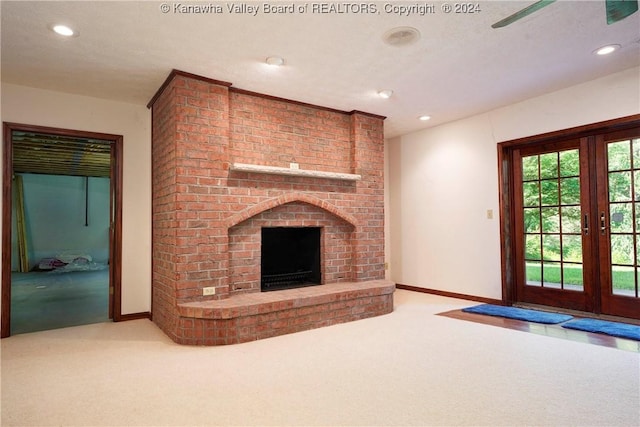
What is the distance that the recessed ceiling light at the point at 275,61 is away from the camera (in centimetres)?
309

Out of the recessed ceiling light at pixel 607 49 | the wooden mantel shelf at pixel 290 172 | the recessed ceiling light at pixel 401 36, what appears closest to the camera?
the recessed ceiling light at pixel 401 36

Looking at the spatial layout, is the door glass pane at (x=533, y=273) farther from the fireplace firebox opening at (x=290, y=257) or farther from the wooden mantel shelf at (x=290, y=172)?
the fireplace firebox opening at (x=290, y=257)

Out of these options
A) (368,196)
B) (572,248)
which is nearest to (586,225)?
(572,248)

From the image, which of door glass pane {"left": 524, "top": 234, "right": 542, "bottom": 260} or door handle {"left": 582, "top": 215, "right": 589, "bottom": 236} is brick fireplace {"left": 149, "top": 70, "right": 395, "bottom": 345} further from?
door handle {"left": 582, "top": 215, "right": 589, "bottom": 236}

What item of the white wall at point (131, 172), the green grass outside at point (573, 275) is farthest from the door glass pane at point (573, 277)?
the white wall at point (131, 172)

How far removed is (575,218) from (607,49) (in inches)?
69.7

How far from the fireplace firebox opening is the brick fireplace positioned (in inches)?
1.2

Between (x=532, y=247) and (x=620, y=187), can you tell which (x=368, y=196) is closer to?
(x=532, y=247)

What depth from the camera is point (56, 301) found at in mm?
4887

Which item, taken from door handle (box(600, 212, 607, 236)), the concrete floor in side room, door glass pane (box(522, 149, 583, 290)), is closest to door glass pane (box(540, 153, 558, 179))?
door glass pane (box(522, 149, 583, 290))

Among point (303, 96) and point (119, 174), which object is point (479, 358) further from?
point (119, 174)

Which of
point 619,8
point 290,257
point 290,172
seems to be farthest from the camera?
point 290,257

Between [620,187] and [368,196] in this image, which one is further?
[368,196]

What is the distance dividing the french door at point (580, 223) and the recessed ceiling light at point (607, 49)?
99cm
